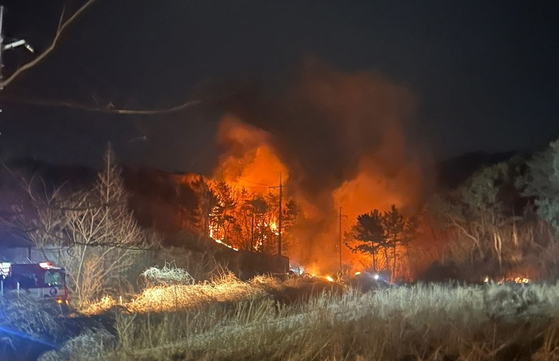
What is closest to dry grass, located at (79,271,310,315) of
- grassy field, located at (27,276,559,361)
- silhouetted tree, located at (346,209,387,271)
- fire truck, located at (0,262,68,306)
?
fire truck, located at (0,262,68,306)

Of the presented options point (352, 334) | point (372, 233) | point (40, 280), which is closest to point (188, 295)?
point (40, 280)

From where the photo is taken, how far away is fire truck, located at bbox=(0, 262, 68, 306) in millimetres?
21094

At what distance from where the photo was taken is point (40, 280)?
851 inches

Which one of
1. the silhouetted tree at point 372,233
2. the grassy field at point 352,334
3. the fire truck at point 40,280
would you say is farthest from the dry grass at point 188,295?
the silhouetted tree at point 372,233

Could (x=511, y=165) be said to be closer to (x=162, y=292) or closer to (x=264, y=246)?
(x=264, y=246)

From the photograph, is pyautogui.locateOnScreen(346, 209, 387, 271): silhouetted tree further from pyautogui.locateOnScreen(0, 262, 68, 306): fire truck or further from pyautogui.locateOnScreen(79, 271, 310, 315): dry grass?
pyautogui.locateOnScreen(0, 262, 68, 306): fire truck

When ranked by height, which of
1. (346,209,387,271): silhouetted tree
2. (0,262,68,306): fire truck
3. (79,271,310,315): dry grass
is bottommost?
(79,271,310,315): dry grass

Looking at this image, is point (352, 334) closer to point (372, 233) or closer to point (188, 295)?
point (188, 295)

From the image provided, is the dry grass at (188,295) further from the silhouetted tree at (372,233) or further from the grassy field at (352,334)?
the silhouetted tree at (372,233)

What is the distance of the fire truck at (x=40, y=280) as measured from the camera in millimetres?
21094

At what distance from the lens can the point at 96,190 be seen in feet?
91.0

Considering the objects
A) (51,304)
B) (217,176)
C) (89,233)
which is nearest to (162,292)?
(89,233)

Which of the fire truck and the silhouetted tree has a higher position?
the silhouetted tree

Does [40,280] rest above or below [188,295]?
above
